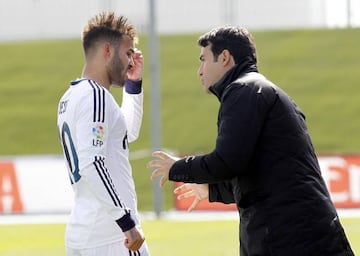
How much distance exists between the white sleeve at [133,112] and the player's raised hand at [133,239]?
3.58ft

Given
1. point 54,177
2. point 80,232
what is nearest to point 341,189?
point 54,177

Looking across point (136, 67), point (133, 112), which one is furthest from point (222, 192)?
point (136, 67)

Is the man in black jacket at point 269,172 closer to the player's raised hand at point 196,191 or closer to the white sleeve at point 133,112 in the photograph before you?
the player's raised hand at point 196,191

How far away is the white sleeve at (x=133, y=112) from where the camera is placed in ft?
21.8

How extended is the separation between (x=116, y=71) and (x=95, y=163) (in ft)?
2.27

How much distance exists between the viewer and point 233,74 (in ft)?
18.4

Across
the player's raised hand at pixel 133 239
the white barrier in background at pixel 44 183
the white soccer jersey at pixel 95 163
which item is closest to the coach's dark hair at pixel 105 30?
the white soccer jersey at pixel 95 163

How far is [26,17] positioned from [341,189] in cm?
2193

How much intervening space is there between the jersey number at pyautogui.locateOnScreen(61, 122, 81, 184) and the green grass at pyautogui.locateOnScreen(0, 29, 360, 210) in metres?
26.5

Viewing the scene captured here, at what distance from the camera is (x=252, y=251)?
5.55m

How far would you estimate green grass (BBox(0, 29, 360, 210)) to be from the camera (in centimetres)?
3462

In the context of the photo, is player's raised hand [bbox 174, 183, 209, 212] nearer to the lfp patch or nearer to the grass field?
the lfp patch

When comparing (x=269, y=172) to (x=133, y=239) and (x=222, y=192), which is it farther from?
(x=133, y=239)

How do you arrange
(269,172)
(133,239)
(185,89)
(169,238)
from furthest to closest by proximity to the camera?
(185,89), (169,238), (133,239), (269,172)
